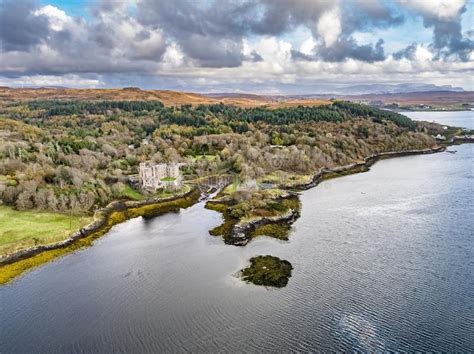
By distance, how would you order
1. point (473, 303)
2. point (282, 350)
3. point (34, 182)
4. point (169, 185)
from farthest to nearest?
point (169, 185) → point (34, 182) → point (473, 303) → point (282, 350)

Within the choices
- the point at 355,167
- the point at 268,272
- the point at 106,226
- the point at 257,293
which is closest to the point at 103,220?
the point at 106,226

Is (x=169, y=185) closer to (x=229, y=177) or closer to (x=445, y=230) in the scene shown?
(x=229, y=177)

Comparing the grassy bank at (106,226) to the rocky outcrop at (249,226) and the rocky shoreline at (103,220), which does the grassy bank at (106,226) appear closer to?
the rocky shoreline at (103,220)

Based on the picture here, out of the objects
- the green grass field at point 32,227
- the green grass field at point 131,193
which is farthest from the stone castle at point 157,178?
the green grass field at point 32,227

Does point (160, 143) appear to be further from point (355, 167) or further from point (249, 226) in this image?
point (249, 226)

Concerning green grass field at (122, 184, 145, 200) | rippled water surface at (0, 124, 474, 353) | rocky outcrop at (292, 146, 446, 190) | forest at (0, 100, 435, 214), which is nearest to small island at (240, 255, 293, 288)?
rippled water surface at (0, 124, 474, 353)

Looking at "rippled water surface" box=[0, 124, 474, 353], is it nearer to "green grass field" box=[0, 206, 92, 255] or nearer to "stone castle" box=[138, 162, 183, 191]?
"green grass field" box=[0, 206, 92, 255]

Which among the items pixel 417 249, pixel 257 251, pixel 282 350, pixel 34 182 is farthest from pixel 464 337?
pixel 34 182
